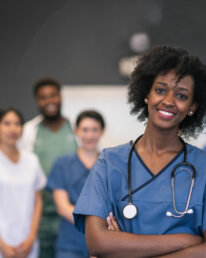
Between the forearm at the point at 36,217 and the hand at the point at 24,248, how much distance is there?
1.3 inches

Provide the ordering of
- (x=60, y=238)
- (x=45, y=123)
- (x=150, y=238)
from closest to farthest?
(x=150, y=238) → (x=60, y=238) → (x=45, y=123)

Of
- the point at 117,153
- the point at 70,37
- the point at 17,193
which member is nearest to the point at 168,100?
the point at 117,153

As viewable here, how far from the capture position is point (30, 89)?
4.10 meters

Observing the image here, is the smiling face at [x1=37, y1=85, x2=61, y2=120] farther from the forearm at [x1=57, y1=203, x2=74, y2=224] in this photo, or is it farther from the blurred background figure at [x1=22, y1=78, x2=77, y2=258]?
the forearm at [x1=57, y1=203, x2=74, y2=224]

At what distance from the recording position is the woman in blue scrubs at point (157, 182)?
1487 millimetres

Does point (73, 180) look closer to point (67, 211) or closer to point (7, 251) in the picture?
point (67, 211)

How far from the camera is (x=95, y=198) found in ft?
5.19

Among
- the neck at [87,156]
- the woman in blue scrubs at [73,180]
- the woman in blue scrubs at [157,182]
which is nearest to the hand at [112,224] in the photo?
the woman in blue scrubs at [157,182]

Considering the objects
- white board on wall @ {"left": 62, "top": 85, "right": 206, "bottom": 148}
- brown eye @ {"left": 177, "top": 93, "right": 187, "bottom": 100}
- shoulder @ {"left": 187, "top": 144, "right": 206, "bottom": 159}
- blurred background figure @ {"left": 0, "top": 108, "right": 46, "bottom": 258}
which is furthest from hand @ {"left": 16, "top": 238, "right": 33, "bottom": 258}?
brown eye @ {"left": 177, "top": 93, "right": 187, "bottom": 100}

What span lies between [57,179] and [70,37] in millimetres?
1607

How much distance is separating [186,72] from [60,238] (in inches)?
60.8

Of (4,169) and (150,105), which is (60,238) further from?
(150,105)

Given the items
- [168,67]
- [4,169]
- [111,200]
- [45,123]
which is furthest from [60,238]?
[168,67]

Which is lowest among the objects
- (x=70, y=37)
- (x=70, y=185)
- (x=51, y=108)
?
(x=70, y=185)
